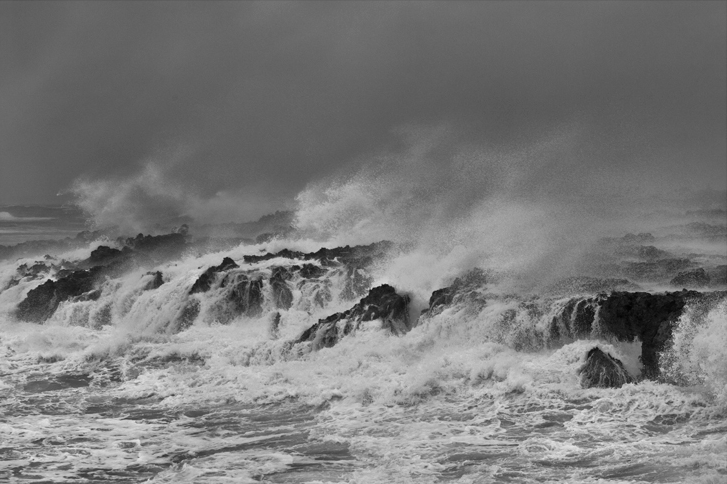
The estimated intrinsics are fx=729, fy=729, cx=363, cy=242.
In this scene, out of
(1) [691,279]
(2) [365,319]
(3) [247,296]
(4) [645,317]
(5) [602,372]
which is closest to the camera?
(5) [602,372]

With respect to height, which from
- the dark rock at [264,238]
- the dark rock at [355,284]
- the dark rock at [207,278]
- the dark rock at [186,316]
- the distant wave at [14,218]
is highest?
the distant wave at [14,218]

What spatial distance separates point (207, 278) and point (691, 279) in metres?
15.6

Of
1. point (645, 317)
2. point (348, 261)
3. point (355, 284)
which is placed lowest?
point (645, 317)

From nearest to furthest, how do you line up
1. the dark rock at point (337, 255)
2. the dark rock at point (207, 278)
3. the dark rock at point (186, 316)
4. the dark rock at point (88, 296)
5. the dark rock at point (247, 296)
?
the dark rock at point (186, 316)
the dark rock at point (247, 296)
the dark rock at point (207, 278)
the dark rock at point (337, 255)
the dark rock at point (88, 296)

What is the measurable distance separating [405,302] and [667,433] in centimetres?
956

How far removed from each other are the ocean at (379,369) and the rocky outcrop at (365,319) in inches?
2.4

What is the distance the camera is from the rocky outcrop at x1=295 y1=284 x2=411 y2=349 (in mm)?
19875

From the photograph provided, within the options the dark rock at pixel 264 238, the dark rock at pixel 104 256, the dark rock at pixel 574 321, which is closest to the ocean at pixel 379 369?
the dark rock at pixel 574 321

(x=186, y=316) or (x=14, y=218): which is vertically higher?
(x=14, y=218)

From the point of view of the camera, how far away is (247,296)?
963 inches

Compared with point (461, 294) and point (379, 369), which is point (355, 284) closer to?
point (461, 294)

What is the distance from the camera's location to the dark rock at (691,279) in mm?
20616

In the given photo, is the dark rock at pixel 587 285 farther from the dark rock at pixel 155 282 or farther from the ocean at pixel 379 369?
the dark rock at pixel 155 282

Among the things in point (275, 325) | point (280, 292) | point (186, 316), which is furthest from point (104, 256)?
point (275, 325)
